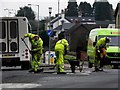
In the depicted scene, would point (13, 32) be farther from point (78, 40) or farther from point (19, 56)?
point (78, 40)

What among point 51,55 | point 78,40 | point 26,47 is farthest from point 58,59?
point 78,40

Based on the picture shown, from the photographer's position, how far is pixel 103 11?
168 metres

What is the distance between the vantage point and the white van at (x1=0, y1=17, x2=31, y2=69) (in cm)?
2431

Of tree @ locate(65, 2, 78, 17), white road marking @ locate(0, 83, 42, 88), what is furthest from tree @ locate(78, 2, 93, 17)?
white road marking @ locate(0, 83, 42, 88)

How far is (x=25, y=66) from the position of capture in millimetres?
25172

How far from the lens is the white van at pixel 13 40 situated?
24.3 m

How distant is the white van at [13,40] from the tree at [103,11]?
14321cm

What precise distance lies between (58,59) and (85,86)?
22.2 ft

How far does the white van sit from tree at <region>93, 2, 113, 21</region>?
143 meters

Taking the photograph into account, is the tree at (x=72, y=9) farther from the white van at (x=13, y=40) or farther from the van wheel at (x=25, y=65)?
the white van at (x=13, y=40)

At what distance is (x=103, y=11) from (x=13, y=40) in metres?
145

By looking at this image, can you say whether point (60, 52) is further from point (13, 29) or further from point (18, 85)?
point (13, 29)

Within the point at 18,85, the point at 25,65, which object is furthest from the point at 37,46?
the point at 18,85

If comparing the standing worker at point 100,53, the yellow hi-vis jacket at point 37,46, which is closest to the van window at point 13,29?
the yellow hi-vis jacket at point 37,46
